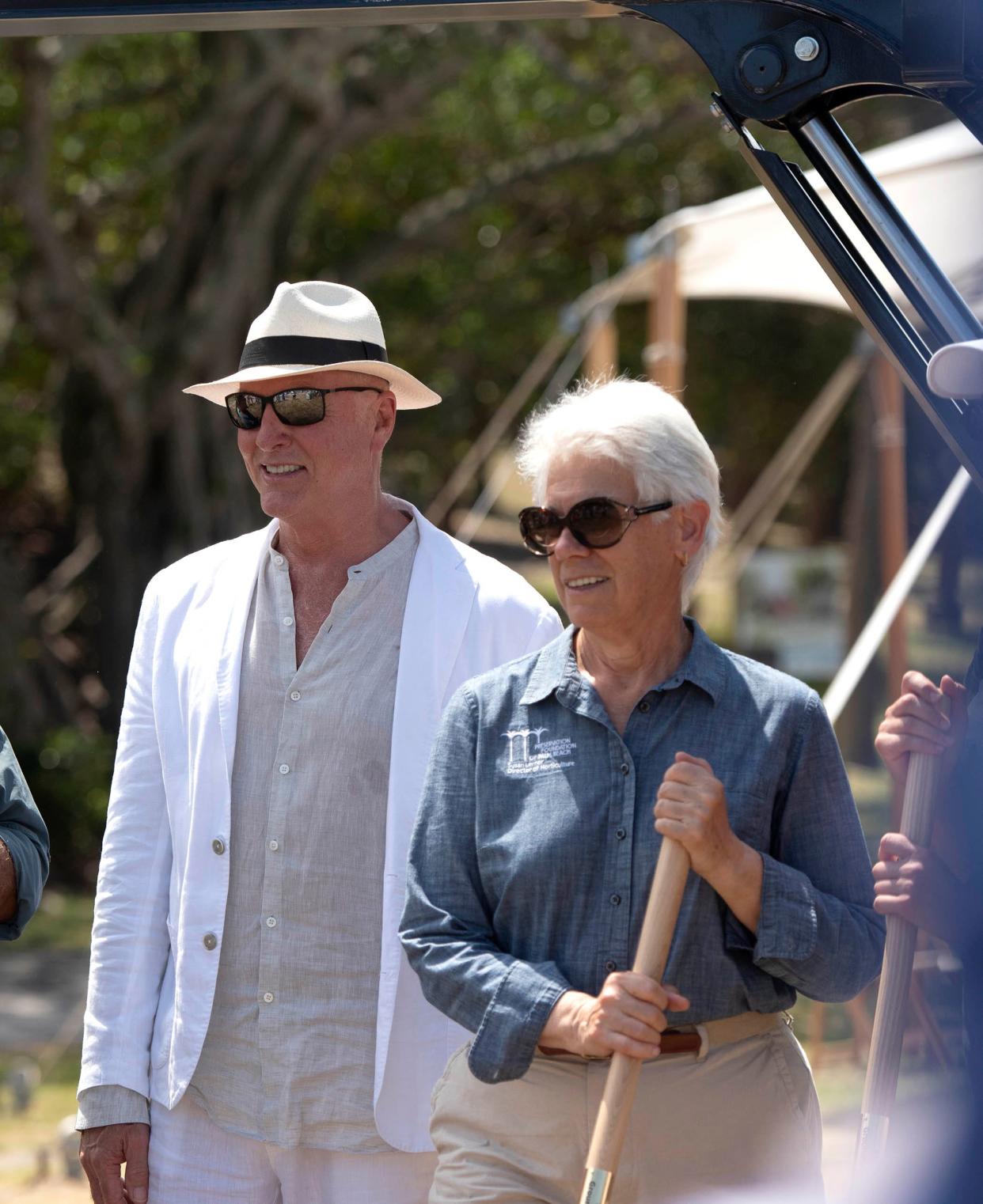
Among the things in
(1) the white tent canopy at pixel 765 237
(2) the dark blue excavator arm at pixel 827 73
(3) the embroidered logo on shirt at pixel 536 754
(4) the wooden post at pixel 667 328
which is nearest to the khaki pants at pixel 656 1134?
(3) the embroidered logo on shirt at pixel 536 754

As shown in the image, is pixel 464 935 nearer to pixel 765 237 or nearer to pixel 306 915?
pixel 306 915

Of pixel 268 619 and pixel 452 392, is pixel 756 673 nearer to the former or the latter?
pixel 268 619

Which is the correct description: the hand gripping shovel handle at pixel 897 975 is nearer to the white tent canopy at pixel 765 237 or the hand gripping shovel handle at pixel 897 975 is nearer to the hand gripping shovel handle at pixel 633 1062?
the hand gripping shovel handle at pixel 633 1062

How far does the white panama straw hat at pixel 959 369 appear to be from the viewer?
5.01 ft

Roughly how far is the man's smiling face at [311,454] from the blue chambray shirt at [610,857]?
588 millimetres

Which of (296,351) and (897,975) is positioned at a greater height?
(296,351)

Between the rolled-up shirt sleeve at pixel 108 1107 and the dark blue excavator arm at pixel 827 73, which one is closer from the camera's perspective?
the dark blue excavator arm at pixel 827 73

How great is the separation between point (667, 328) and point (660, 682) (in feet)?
15.1

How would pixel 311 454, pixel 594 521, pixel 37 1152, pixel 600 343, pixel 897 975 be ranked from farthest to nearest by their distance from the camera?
pixel 600 343 → pixel 37 1152 → pixel 311 454 → pixel 594 521 → pixel 897 975

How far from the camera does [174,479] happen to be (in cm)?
1114

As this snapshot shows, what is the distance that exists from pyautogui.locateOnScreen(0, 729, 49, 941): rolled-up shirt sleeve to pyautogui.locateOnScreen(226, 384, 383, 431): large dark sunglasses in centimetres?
63

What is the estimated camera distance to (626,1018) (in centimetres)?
187

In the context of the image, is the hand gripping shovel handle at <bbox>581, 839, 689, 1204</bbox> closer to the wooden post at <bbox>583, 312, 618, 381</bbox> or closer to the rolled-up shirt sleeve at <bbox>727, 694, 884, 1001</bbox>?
the rolled-up shirt sleeve at <bbox>727, 694, 884, 1001</bbox>

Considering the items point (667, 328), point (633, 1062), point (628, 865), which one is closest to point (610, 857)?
point (628, 865)
